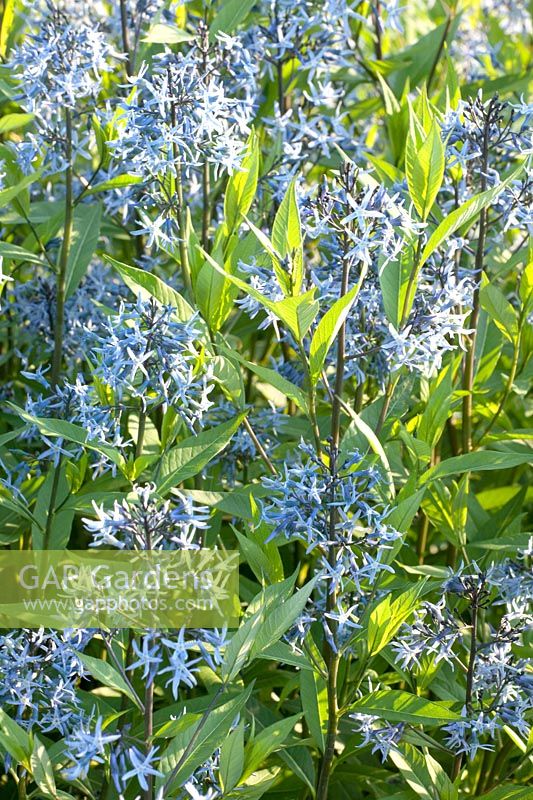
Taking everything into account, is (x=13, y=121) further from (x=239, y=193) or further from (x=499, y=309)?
(x=499, y=309)

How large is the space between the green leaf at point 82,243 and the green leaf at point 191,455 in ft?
2.40

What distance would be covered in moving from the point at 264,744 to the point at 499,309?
971mm

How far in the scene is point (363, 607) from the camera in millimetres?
1725

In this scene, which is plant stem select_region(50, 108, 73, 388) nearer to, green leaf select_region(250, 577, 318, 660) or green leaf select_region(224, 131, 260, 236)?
green leaf select_region(224, 131, 260, 236)

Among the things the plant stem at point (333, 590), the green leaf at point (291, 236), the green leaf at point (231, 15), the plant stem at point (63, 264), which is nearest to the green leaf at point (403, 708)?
the plant stem at point (333, 590)

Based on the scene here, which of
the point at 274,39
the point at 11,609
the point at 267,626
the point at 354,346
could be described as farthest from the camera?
the point at 274,39

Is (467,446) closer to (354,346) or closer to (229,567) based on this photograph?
(354,346)

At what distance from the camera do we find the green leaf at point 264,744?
4.87 feet

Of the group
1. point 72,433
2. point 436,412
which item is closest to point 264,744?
point 72,433

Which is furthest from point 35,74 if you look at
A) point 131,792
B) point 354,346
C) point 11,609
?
point 131,792

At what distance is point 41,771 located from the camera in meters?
1.49

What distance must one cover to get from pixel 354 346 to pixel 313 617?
0.55 meters

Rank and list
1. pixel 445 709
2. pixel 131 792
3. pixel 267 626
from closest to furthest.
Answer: pixel 267 626 < pixel 445 709 < pixel 131 792

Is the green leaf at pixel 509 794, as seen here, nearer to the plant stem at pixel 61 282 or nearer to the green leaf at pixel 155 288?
the green leaf at pixel 155 288
